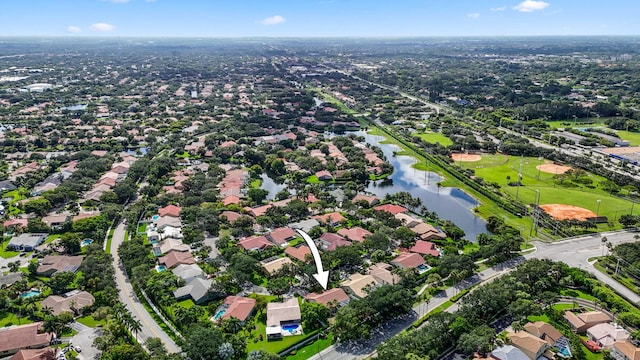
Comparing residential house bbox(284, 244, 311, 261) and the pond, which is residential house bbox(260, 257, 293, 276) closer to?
residential house bbox(284, 244, 311, 261)

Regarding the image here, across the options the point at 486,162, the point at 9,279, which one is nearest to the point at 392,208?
the point at 486,162

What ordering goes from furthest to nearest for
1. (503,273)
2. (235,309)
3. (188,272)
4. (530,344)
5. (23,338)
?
1. (503,273)
2. (188,272)
3. (235,309)
4. (23,338)
5. (530,344)

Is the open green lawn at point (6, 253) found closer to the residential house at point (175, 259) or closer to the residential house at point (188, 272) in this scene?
the residential house at point (175, 259)

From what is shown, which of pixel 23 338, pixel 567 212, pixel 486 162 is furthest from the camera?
pixel 486 162

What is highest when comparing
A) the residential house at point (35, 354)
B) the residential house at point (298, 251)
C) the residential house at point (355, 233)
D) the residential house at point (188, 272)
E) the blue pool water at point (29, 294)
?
the residential house at point (35, 354)

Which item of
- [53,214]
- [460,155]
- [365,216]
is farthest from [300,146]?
[53,214]

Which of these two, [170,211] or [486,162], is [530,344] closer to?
[170,211]

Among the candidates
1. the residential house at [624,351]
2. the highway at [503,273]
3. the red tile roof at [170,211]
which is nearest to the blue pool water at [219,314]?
the highway at [503,273]
